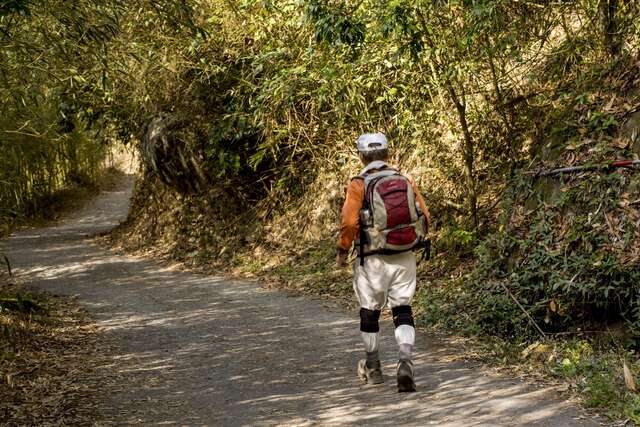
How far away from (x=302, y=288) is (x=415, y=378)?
198 inches

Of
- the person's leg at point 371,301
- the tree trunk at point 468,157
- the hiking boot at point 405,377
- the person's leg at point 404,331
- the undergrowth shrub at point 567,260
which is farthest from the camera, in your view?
the tree trunk at point 468,157

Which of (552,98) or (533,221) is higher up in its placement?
(552,98)

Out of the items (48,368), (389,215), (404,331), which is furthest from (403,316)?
(48,368)

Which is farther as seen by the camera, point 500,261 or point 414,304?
point 414,304

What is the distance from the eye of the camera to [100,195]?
28.8 metres

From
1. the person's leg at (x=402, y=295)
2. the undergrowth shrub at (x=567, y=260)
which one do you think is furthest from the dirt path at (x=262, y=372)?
the undergrowth shrub at (x=567, y=260)

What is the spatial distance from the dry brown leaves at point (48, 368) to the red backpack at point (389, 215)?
88.9 inches

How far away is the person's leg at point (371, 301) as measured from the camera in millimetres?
5102

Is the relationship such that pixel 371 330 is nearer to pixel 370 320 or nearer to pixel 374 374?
pixel 370 320

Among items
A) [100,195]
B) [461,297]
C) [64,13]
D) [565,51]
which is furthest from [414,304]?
[100,195]

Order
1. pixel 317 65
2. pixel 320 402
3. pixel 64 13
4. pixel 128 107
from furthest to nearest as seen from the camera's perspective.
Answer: pixel 128 107
pixel 317 65
pixel 64 13
pixel 320 402

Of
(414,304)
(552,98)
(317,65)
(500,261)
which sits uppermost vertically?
(317,65)

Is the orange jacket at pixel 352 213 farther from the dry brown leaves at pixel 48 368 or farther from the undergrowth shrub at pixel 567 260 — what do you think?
the dry brown leaves at pixel 48 368

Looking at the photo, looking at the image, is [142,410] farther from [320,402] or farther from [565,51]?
[565,51]
